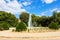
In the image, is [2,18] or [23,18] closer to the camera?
[2,18]

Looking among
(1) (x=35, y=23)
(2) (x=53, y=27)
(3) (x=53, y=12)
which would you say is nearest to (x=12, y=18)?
(1) (x=35, y=23)

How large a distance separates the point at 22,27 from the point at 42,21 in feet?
92.6

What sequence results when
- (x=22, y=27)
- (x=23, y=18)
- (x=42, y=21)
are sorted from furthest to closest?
1. (x=23, y=18)
2. (x=42, y=21)
3. (x=22, y=27)

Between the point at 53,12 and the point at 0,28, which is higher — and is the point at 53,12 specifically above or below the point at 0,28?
above

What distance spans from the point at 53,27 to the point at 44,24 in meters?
24.7

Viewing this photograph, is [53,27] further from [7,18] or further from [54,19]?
[7,18]

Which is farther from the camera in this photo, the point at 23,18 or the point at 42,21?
the point at 23,18

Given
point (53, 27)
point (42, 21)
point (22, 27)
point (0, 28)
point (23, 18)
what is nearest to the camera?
point (22, 27)

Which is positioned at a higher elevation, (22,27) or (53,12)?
(53,12)

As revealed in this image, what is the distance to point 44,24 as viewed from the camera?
5194 centimetres

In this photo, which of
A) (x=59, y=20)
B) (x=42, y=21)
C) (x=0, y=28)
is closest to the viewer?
(x=0, y=28)

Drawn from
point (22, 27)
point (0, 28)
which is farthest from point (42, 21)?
point (22, 27)

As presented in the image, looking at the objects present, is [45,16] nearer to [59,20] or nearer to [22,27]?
[59,20]

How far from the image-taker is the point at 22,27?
24.0 metres
